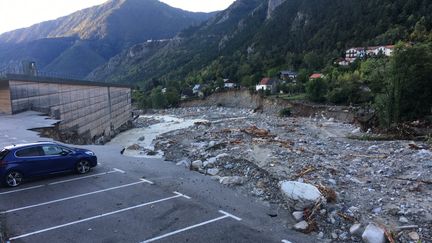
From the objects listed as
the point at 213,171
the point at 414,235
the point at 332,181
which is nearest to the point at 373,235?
the point at 414,235

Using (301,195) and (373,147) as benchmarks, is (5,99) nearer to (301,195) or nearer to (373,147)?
(301,195)

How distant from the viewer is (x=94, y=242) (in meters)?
8.76

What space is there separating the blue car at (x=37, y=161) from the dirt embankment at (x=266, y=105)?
35.5 m

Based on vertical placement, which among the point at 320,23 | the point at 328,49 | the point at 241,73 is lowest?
the point at 241,73

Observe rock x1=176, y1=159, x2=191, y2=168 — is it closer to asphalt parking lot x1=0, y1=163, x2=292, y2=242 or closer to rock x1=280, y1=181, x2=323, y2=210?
asphalt parking lot x1=0, y1=163, x2=292, y2=242

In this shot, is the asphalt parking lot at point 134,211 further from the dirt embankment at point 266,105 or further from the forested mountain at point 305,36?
the forested mountain at point 305,36

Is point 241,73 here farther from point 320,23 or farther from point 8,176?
point 8,176

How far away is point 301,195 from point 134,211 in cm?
485

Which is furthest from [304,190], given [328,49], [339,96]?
[328,49]

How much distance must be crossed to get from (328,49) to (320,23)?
1566 centimetres

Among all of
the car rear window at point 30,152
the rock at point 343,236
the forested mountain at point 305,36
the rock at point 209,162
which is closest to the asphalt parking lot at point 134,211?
the rock at point 343,236

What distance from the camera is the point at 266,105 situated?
237 ft

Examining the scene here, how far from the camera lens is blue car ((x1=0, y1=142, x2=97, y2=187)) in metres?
12.9

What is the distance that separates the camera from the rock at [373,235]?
28.8ft
